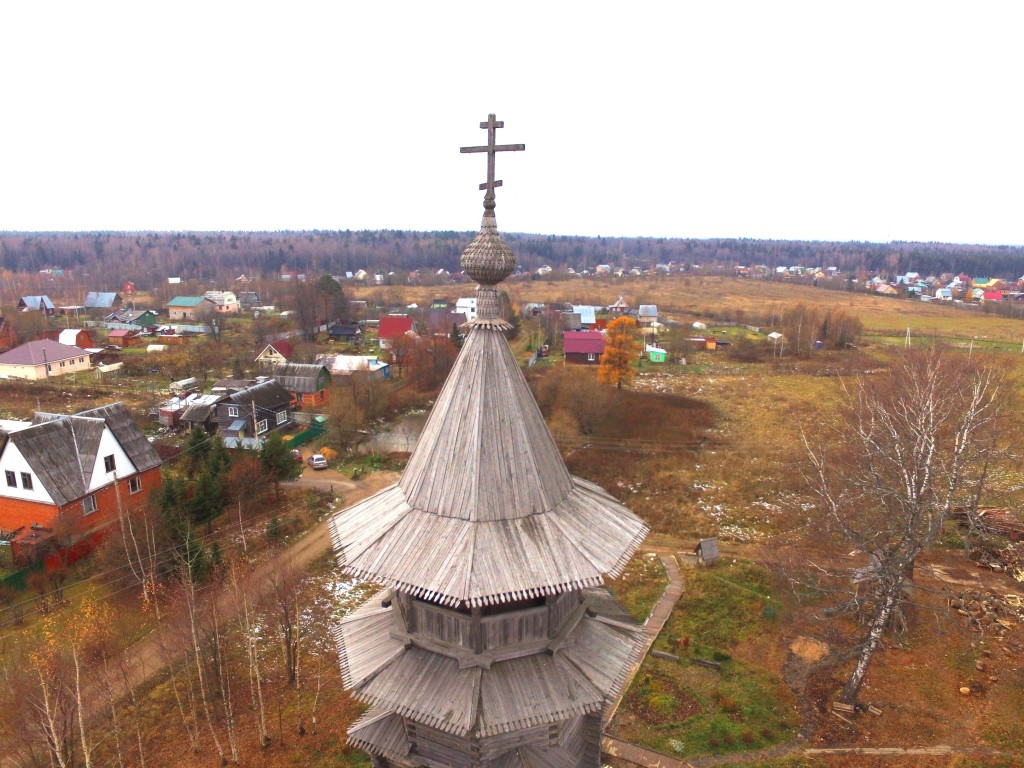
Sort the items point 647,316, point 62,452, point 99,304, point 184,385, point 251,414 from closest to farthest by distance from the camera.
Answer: point 62,452 < point 251,414 < point 184,385 < point 647,316 < point 99,304

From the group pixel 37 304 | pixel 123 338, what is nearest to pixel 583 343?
pixel 123 338

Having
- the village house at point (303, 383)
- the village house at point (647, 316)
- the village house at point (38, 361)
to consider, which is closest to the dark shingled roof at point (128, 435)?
the village house at point (303, 383)

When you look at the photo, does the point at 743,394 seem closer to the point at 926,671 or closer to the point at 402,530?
the point at 926,671

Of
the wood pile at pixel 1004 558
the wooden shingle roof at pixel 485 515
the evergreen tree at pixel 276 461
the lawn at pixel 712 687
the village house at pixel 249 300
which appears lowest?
the lawn at pixel 712 687

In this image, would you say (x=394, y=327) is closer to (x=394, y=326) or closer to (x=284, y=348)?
(x=394, y=326)

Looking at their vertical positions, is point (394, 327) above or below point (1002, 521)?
above

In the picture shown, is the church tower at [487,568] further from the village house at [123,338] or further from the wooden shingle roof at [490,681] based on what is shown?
the village house at [123,338]

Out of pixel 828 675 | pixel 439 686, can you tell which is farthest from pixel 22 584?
pixel 828 675
